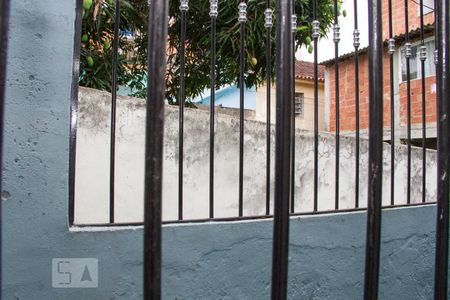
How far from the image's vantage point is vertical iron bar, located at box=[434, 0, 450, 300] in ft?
3.33

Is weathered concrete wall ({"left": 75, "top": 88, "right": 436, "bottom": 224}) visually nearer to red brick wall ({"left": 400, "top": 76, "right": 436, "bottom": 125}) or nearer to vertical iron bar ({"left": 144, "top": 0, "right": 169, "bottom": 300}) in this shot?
vertical iron bar ({"left": 144, "top": 0, "right": 169, "bottom": 300})

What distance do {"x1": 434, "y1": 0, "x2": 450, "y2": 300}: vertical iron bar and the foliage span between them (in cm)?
326

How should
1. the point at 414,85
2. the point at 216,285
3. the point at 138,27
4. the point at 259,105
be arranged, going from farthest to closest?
1. the point at 259,105
2. the point at 414,85
3. the point at 138,27
4. the point at 216,285

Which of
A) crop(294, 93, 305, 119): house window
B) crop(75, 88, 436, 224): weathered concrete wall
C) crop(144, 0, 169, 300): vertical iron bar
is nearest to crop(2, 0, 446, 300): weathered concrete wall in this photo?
crop(75, 88, 436, 224): weathered concrete wall

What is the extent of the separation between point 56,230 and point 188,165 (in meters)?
1.66

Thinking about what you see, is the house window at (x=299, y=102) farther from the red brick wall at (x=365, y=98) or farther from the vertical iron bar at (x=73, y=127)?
the vertical iron bar at (x=73, y=127)

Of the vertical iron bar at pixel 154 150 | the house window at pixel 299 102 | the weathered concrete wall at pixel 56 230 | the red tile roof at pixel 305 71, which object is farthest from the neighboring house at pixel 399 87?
the vertical iron bar at pixel 154 150

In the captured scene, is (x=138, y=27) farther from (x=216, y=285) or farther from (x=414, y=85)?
(x=414, y=85)

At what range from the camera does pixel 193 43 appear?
487 centimetres

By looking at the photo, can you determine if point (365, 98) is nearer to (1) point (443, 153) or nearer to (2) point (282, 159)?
(1) point (443, 153)

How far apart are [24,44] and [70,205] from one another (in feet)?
2.29

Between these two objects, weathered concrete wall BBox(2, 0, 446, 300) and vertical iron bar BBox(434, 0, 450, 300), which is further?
weathered concrete wall BBox(2, 0, 446, 300)

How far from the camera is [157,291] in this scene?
78 centimetres

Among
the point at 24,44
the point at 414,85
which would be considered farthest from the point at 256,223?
the point at 414,85
